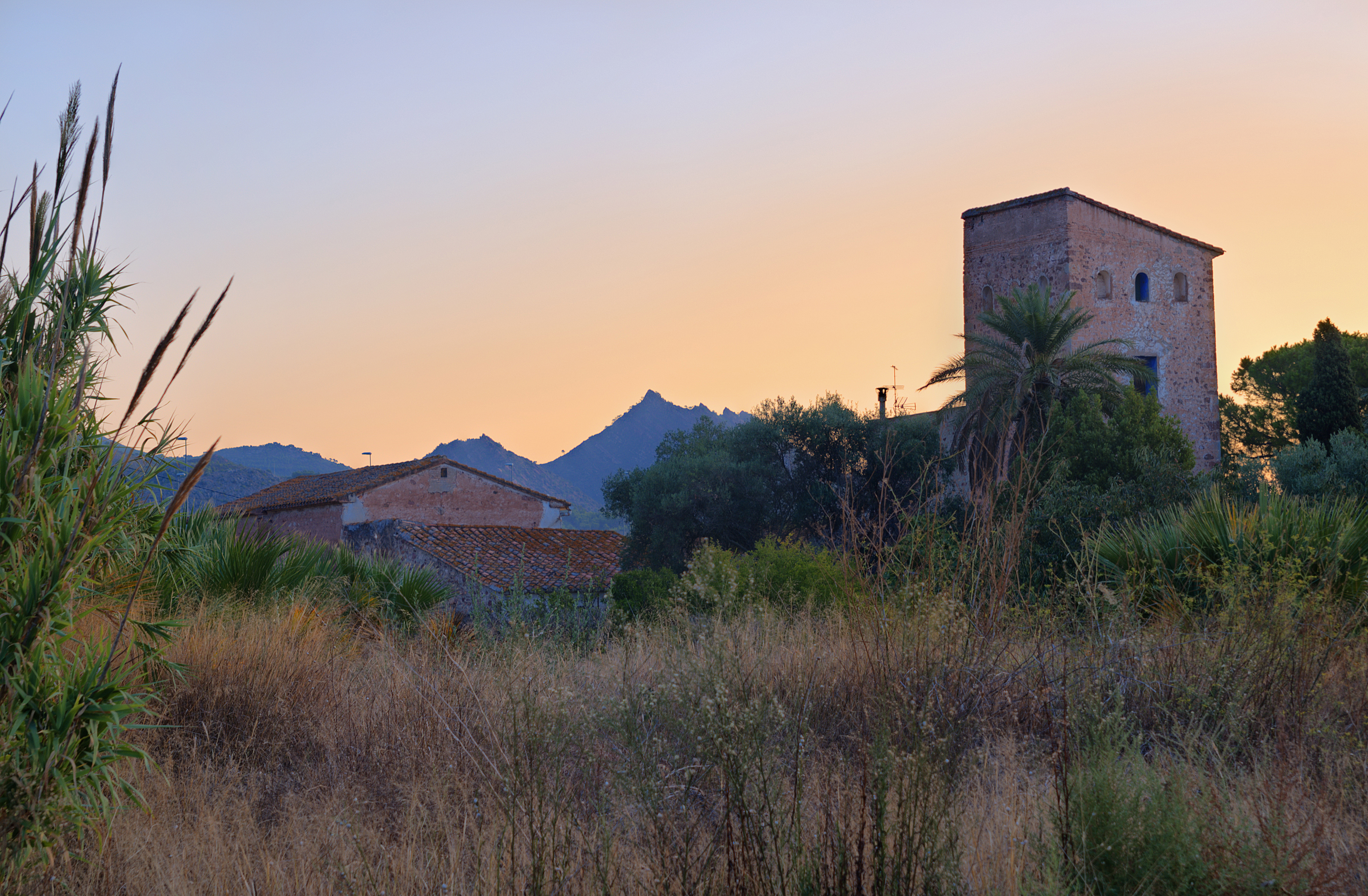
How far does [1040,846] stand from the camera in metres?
2.60

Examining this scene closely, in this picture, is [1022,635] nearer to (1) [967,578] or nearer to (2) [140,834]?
(1) [967,578]

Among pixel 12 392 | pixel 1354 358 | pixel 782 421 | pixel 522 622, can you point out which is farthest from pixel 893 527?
pixel 12 392

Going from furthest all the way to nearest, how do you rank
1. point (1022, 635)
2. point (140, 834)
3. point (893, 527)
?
point (893, 527) < point (1022, 635) < point (140, 834)

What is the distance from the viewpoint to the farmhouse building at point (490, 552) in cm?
1898

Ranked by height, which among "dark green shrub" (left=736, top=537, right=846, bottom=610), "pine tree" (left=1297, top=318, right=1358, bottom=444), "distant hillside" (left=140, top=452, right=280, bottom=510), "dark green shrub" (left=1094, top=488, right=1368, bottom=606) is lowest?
"dark green shrub" (left=736, top=537, right=846, bottom=610)

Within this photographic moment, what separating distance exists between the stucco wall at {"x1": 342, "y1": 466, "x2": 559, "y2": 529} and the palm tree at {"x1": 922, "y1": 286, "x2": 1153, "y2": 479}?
13.3 metres

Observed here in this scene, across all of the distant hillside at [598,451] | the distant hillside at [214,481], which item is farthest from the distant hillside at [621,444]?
the distant hillside at [214,481]

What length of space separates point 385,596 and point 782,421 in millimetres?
15563

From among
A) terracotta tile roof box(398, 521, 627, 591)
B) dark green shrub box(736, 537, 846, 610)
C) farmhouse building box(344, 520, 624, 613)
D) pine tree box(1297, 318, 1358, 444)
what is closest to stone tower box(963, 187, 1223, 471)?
pine tree box(1297, 318, 1358, 444)

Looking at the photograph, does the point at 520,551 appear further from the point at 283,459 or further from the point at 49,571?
the point at 283,459

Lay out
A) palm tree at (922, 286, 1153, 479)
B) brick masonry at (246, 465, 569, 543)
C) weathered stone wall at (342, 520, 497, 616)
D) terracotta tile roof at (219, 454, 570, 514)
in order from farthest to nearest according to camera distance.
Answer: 1. terracotta tile roof at (219, 454, 570, 514)
2. brick masonry at (246, 465, 569, 543)
3. palm tree at (922, 286, 1153, 479)
4. weathered stone wall at (342, 520, 497, 616)

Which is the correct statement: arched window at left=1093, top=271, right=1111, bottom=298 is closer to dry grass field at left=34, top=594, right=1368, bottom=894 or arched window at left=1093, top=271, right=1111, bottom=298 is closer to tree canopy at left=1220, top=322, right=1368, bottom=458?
tree canopy at left=1220, top=322, right=1368, bottom=458

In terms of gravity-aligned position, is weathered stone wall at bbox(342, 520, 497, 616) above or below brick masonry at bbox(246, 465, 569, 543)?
below

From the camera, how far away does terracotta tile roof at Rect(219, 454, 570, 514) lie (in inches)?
1006
